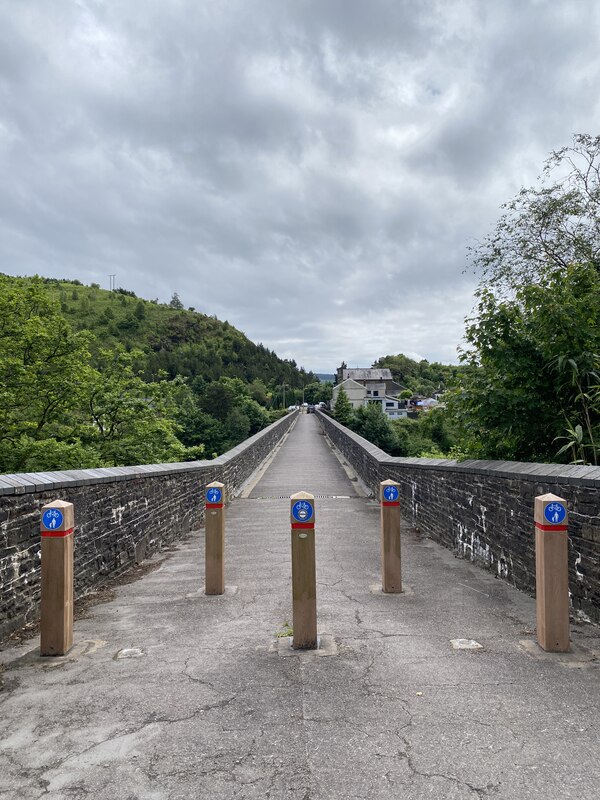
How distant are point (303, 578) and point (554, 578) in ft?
5.64


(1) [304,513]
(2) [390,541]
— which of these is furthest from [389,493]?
(1) [304,513]

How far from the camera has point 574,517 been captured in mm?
4656

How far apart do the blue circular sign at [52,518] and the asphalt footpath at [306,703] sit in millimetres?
882

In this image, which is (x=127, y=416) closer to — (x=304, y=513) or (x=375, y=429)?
(x=304, y=513)

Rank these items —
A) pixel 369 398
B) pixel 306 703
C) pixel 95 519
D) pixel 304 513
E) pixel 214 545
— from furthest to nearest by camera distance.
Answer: pixel 369 398
pixel 95 519
pixel 214 545
pixel 304 513
pixel 306 703

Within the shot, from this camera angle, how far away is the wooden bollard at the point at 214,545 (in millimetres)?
5605

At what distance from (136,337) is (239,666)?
7227 inches

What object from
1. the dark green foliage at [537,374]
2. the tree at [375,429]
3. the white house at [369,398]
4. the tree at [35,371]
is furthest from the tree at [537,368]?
the white house at [369,398]

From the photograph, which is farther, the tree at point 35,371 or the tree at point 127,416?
the tree at point 127,416

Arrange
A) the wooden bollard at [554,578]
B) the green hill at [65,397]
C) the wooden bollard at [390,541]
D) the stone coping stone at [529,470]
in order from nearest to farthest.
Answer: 1. the wooden bollard at [554,578]
2. the stone coping stone at [529,470]
3. the wooden bollard at [390,541]
4. the green hill at [65,397]

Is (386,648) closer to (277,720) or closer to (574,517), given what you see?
(277,720)

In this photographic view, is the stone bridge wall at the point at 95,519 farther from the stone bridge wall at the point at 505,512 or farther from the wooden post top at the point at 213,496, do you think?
the stone bridge wall at the point at 505,512

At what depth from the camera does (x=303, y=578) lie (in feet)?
13.4

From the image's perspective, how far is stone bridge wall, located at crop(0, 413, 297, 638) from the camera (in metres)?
4.36
